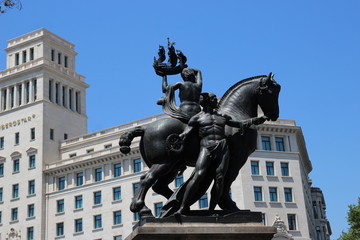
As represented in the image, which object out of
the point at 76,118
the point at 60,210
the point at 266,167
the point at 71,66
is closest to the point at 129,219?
the point at 60,210

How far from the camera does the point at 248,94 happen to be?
496 inches

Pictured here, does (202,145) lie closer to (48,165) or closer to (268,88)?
(268,88)

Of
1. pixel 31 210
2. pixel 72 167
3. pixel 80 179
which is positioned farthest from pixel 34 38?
pixel 31 210

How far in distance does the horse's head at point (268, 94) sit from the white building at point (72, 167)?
55560mm

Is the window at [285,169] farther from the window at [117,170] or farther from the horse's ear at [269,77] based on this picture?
the horse's ear at [269,77]

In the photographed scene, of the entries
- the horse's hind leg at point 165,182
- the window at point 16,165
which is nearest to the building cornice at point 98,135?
the window at point 16,165

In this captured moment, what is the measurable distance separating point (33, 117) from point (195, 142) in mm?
77844

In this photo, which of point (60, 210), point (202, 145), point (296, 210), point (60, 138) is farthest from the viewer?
point (60, 138)

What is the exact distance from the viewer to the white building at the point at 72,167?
2837 inches

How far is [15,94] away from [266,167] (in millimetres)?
39222

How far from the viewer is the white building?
236 feet

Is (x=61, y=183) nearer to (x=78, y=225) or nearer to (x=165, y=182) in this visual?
(x=78, y=225)

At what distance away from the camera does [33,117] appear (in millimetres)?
87188

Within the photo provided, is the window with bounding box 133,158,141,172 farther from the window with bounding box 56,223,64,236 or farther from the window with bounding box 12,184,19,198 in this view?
the window with bounding box 12,184,19,198
